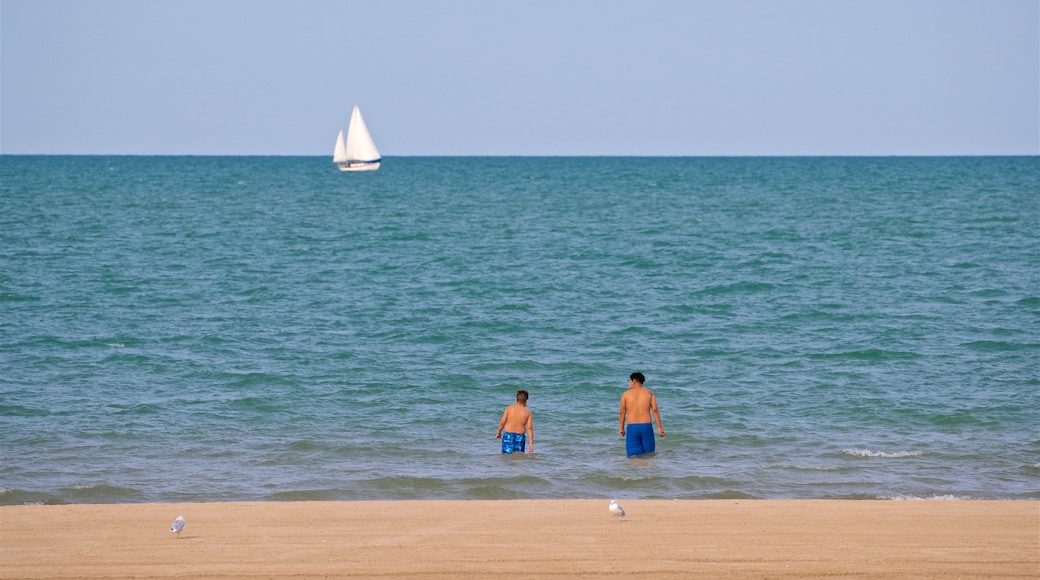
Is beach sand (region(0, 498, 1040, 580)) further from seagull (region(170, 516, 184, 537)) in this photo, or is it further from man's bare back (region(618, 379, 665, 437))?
man's bare back (region(618, 379, 665, 437))

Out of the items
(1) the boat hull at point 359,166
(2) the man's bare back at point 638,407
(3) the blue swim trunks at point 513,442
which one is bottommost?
(3) the blue swim trunks at point 513,442

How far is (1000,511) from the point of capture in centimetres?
1190

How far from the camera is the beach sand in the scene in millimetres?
9539

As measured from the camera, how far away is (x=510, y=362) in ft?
72.2

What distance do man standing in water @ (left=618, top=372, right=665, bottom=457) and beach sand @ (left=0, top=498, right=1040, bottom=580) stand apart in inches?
107

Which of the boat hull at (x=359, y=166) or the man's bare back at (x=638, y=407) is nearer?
the man's bare back at (x=638, y=407)

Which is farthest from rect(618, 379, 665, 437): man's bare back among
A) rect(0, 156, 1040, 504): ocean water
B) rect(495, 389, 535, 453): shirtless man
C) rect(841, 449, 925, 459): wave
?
rect(841, 449, 925, 459): wave

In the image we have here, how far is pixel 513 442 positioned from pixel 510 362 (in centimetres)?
680

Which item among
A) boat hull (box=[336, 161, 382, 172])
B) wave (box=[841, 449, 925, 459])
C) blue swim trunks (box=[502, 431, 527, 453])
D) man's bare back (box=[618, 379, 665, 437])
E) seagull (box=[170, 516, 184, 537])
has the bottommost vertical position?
wave (box=[841, 449, 925, 459])

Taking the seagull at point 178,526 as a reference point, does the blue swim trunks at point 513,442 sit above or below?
below

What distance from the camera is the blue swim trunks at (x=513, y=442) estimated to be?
15195 mm

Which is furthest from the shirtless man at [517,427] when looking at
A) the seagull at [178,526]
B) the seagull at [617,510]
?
the seagull at [178,526]
